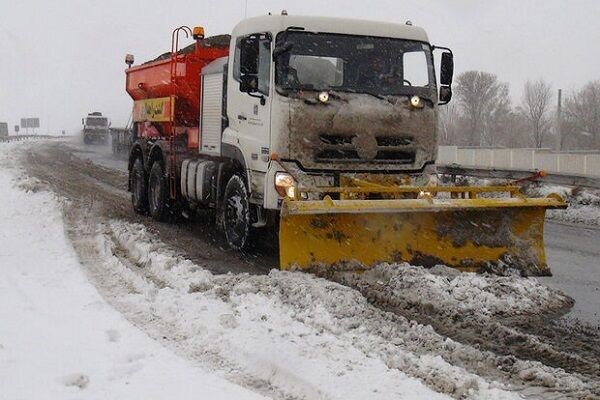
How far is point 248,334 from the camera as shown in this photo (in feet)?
16.8

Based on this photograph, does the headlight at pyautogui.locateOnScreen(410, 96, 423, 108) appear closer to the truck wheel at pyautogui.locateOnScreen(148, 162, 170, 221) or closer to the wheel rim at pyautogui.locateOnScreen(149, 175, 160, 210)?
the truck wheel at pyautogui.locateOnScreen(148, 162, 170, 221)

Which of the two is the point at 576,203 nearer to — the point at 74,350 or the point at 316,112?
the point at 316,112

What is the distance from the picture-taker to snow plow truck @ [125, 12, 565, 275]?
702cm

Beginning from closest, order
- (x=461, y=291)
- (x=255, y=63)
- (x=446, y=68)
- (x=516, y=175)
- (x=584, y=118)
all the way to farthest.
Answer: (x=461, y=291)
(x=255, y=63)
(x=446, y=68)
(x=516, y=175)
(x=584, y=118)

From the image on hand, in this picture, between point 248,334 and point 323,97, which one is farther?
point 323,97

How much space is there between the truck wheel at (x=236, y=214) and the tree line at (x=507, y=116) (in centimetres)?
6794

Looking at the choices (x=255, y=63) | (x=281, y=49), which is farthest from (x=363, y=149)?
(x=255, y=63)

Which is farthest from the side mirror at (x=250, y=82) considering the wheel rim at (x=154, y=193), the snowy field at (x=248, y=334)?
the wheel rim at (x=154, y=193)

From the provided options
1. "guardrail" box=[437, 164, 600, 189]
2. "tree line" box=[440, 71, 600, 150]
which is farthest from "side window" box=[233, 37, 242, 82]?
"tree line" box=[440, 71, 600, 150]

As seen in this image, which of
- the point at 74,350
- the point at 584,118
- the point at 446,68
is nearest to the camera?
the point at 74,350

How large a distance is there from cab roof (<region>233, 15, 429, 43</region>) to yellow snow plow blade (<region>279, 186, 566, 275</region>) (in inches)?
74.3

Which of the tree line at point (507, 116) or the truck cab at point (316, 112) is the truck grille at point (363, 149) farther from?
the tree line at point (507, 116)

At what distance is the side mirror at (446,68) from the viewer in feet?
27.0

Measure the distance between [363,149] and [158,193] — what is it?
4941 mm
